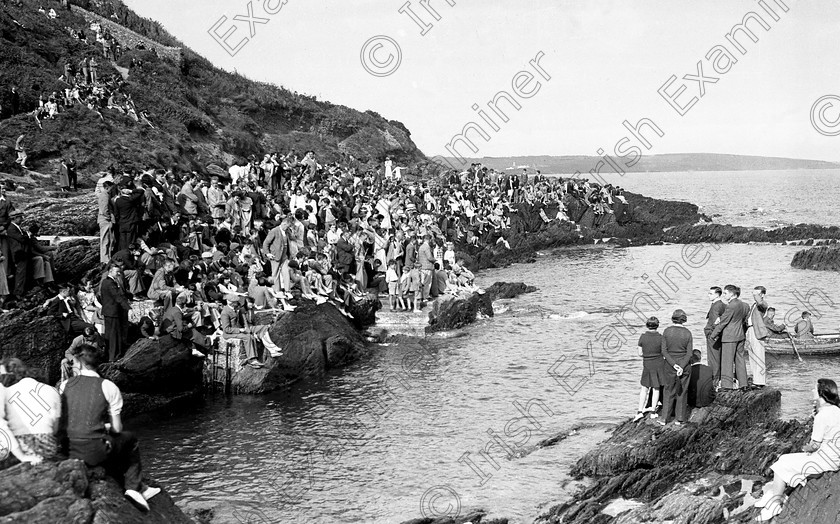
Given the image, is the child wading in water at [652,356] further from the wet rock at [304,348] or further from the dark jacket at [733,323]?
the wet rock at [304,348]

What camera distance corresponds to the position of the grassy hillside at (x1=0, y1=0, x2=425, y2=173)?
110 ft

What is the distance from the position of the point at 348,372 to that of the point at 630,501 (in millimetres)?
11538

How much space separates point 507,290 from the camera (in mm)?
35562

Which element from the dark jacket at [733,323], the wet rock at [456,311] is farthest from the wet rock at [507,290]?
the dark jacket at [733,323]

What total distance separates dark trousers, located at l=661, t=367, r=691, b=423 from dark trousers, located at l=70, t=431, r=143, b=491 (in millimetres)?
9460

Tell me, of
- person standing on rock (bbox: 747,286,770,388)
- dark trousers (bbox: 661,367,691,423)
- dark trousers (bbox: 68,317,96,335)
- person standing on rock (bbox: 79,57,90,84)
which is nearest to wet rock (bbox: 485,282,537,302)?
person standing on rock (bbox: 747,286,770,388)

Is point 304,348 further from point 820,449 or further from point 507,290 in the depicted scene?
point 820,449

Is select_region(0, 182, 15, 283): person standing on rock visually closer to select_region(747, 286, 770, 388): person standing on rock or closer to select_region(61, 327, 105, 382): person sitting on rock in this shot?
select_region(61, 327, 105, 382): person sitting on rock

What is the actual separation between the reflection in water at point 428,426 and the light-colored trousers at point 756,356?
48.6 inches

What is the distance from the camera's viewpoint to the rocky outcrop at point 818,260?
42844 millimetres

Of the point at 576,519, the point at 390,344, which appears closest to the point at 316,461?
the point at 576,519

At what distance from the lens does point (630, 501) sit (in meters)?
12.6

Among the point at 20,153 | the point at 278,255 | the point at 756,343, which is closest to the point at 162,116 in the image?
the point at 20,153

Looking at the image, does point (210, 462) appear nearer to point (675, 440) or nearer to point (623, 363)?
point (675, 440)
